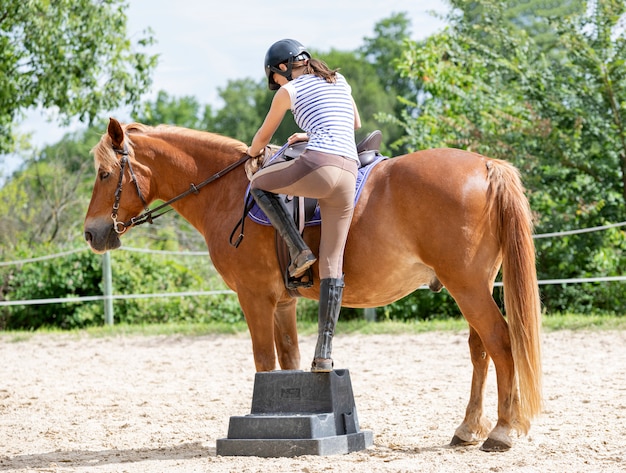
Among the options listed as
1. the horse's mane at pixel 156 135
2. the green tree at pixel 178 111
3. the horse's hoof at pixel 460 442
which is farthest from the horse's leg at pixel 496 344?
the green tree at pixel 178 111

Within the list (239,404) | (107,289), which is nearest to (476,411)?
(239,404)

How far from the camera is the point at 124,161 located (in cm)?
509

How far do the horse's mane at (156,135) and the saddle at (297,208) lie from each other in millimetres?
568

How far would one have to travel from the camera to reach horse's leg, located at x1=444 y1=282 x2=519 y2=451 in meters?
4.27

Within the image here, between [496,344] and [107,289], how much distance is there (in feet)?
28.0

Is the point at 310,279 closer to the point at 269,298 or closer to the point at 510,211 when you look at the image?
the point at 269,298

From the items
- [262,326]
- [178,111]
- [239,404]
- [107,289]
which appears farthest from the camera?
[178,111]

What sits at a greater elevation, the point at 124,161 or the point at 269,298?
the point at 124,161

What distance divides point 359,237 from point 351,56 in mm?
48632

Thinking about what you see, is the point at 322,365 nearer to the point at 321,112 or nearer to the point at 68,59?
the point at 321,112

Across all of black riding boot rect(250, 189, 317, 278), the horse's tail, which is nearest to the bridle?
black riding boot rect(250, 189, 317, 278)

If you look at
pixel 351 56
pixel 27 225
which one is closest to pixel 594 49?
pixel 27 225

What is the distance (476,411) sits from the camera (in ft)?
15.0

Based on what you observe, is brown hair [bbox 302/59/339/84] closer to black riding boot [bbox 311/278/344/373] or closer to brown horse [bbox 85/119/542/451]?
brown horse [bbox 85/119/542/451]
